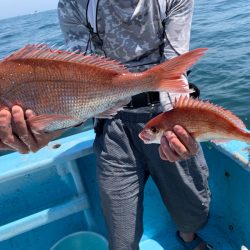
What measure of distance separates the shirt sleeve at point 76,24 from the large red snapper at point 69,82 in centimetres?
56

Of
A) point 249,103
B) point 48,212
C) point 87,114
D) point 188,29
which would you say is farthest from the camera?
point 249,103

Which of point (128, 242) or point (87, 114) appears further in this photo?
point (128, 242)

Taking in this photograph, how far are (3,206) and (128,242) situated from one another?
1.14m

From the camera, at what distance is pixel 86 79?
69.5 inches

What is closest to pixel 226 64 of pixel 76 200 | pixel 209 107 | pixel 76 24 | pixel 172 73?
pixel 76 200

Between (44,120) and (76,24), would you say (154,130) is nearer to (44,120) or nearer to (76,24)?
(44,120)

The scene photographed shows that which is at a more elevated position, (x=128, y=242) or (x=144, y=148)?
(x=144, y=148)

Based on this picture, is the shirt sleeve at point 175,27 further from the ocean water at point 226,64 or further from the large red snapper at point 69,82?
the ocean water at point 226,64

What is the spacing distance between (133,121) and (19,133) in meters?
0.78

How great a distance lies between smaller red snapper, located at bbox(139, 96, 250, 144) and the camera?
73.0 inches

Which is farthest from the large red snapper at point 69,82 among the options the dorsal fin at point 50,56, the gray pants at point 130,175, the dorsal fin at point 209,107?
the gray pants at point 130,175

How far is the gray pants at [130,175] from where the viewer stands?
8.00 feet

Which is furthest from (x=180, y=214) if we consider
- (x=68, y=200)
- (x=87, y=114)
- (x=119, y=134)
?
(x=87, y=114)

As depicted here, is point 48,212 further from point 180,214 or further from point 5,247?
point 180,214
